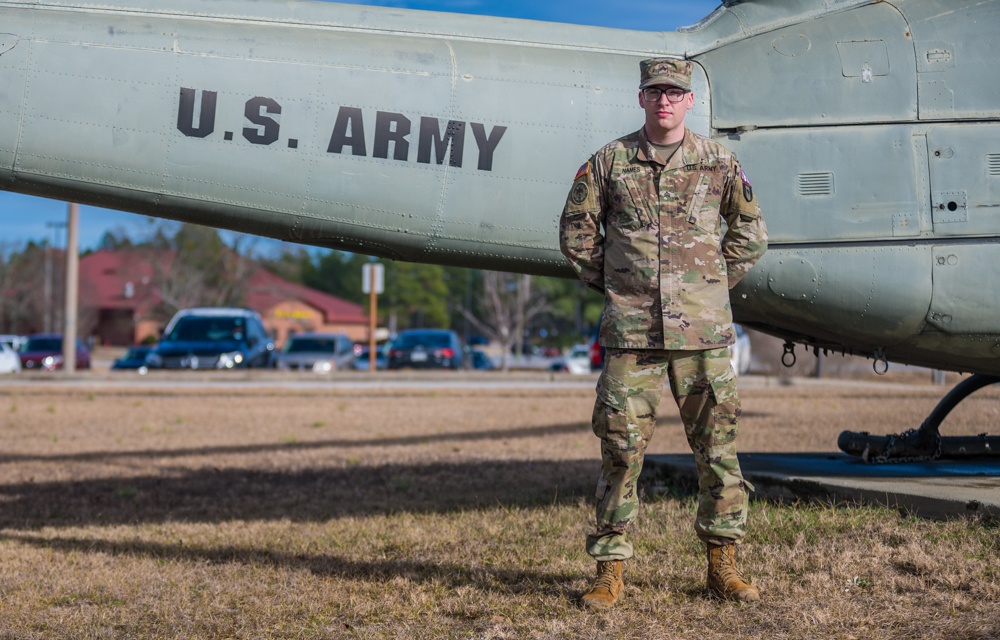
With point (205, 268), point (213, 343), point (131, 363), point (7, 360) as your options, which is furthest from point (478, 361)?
point (205, 268)

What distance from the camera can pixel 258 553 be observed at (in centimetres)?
524

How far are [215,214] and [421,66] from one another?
4.36 ft

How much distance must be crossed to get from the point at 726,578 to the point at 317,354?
24.0 m

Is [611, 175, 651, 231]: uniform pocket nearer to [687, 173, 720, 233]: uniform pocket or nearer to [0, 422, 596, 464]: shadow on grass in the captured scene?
[687, 173, 720, 233]: uniform pocket

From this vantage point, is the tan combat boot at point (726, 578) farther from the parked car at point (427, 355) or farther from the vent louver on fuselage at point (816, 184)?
the parked car at point (427, 355)

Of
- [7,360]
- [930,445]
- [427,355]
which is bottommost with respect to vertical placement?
[7,360]

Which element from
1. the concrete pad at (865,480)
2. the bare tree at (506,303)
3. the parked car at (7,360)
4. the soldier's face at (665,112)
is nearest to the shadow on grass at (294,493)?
the concrete pad at (865,480)

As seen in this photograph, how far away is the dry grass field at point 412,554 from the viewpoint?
3.83m

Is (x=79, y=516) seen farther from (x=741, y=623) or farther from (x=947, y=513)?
(x=947, y=513)

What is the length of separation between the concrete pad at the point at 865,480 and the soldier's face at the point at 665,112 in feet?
7.67

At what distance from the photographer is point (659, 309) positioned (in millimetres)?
3955

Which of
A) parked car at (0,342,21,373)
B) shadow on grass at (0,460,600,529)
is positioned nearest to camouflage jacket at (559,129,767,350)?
shadow on grass at (0,460,600,529)

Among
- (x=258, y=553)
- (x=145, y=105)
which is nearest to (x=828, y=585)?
(x=258, y=553)

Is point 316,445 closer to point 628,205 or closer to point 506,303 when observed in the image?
point 628,205
